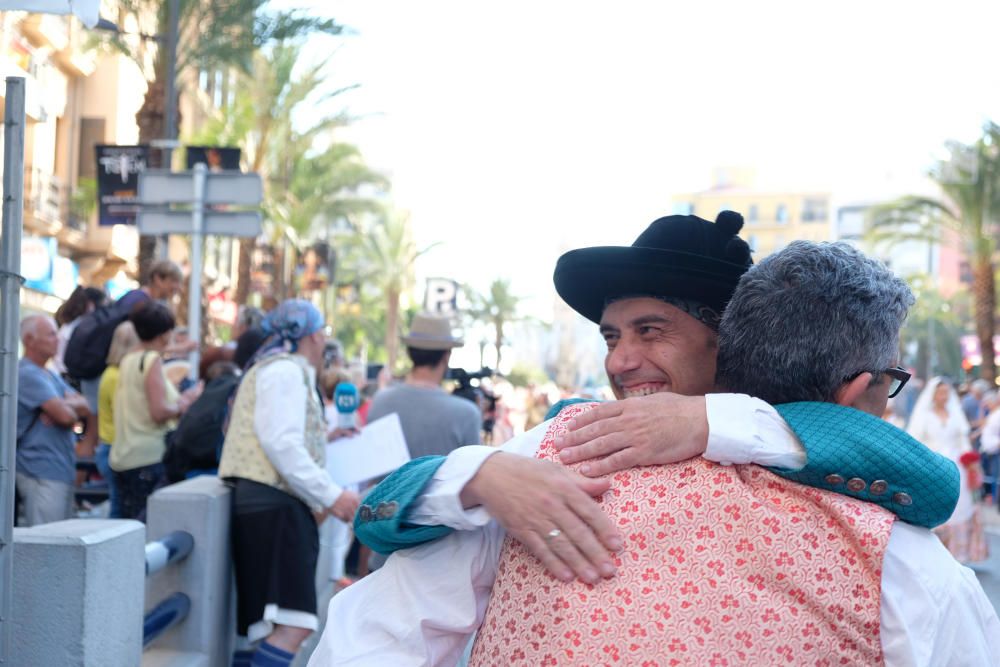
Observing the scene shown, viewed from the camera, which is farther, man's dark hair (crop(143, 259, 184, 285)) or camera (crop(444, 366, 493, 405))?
man's dark hair (crop(143, 259, 184, 285))

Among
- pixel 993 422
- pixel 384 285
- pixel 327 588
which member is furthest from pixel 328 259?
pixel 327 588

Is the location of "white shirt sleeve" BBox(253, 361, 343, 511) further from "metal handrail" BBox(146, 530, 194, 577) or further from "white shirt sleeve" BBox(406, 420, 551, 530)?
"white shirt sleeve" BBox(406, 420, 551, 530)

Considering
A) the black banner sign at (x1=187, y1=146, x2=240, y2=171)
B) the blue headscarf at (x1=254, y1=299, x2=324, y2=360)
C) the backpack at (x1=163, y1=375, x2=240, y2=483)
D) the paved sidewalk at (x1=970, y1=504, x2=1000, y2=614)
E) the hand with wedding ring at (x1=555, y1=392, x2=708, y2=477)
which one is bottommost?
the paved sidewalk at (x1=970, y1=504, x2=1000, y2=614)

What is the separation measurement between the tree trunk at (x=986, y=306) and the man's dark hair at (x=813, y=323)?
3043cm

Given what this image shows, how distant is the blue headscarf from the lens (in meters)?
5.61

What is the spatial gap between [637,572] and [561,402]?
20.0 inches

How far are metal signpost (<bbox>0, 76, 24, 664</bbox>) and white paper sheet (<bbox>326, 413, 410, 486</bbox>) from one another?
3.53 meters

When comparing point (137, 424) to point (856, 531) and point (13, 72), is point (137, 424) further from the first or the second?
point (856, 531)

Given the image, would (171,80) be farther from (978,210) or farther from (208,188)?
(978,210)

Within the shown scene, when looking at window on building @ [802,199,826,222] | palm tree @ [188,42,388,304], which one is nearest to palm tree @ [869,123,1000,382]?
palm tree @ [188,42,388,304]

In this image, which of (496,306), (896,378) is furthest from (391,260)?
(896,378)

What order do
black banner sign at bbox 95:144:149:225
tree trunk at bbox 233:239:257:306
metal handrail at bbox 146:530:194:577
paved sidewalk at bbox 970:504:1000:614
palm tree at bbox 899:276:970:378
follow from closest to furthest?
metal handrail at bbox 146:530:194:577 → paved sidewalk at bbox 970:504:1000:614 → black banner sign at bbox 95:144:149:225 → tree trunk at bbox 233:239:257:306 → palm tree at bbox 899:276:970:378

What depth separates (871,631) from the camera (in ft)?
5.67

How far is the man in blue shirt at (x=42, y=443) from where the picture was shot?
659 cm
